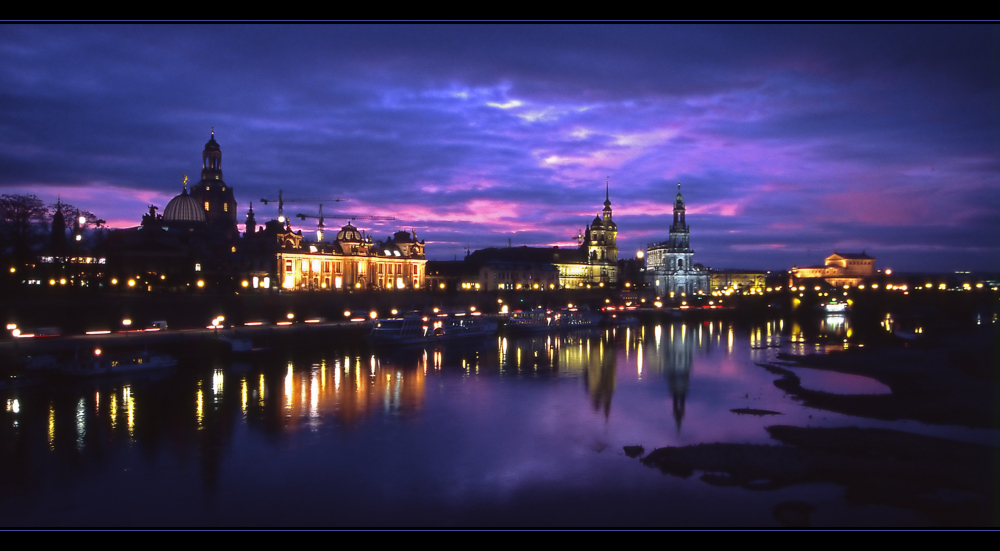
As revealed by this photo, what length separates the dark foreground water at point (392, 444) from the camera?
16.1 metres

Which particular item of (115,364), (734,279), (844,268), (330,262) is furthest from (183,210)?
(844,268)

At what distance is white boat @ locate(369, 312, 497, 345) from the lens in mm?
50281

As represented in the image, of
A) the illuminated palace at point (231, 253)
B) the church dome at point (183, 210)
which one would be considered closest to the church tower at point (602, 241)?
the illuminated palace at point (231, 253)

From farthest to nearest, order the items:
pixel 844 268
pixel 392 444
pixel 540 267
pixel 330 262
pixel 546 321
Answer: pixel 844 268, pixel 540 267, pixel 330 262, pixel 546 321, pixel 392 444

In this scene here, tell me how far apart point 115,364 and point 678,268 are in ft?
434

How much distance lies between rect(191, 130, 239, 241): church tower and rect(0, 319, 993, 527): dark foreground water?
205ft

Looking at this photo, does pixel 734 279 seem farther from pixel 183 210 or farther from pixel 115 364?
pixel 115 364

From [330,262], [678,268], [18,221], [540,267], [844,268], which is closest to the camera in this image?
[18,221]

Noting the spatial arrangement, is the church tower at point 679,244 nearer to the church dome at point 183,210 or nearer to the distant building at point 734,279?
the distant building at point 734,279

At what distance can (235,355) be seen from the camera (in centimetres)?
4069

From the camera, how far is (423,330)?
5406 cm

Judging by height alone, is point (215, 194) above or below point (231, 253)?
above
